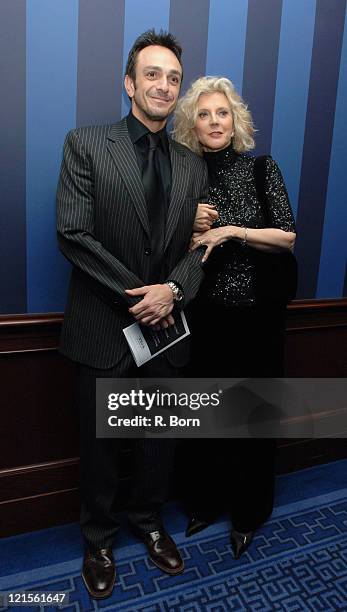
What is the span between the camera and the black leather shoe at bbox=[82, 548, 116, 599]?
5.85 feet

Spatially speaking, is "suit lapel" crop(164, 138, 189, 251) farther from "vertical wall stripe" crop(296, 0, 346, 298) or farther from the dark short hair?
"vertical wall stripe" crop(296, 0, 346, 298)

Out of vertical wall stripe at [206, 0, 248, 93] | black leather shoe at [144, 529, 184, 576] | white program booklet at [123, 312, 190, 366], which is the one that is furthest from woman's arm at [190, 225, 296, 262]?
black leather shoe at [144, 529, 184, 576]

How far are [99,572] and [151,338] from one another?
0.85 metres

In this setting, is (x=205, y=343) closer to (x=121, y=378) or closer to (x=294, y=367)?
(x=121, y=378)

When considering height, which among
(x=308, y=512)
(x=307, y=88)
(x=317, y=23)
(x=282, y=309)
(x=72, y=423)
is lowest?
(x=308, y=512)

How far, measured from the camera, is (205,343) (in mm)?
1956

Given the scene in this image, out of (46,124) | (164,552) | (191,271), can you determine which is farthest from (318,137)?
(164,552)

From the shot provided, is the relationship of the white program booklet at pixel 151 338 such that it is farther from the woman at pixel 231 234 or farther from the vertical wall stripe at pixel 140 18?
the vertical wall stripe at pixel 140 18

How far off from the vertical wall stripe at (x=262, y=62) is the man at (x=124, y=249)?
575 mm

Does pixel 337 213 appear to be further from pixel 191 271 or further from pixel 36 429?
pixel 36 429

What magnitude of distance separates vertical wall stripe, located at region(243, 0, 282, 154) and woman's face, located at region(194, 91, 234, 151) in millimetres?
410

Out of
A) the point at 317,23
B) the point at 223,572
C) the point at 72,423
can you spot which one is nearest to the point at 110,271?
the point at 72,423

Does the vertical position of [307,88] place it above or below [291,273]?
above

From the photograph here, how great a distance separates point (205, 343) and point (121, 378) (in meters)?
0.37
